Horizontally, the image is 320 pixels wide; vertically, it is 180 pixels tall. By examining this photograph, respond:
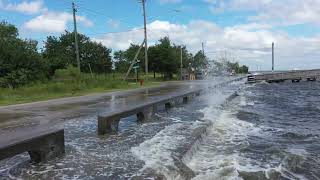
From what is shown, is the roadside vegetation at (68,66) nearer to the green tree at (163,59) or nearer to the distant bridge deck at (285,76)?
the green tree at (163,59)

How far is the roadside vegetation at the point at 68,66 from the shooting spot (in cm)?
3578

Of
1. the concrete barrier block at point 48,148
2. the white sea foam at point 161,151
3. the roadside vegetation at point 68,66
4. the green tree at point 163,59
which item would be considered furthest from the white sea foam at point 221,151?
the green tree at point 163,59

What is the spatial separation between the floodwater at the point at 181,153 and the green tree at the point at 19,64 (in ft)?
92.5

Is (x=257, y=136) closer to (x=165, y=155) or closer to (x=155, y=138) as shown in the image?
(x=155, y=138)

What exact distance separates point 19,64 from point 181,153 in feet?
124

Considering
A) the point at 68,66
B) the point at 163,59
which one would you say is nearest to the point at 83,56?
the point at 163,59

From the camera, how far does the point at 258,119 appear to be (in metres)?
19.5

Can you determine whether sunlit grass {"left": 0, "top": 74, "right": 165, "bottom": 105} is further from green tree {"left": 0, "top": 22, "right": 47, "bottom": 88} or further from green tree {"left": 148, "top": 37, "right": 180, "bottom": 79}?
green tree {"left": 148, "top": 37, "right": 180, "bottom": 79}

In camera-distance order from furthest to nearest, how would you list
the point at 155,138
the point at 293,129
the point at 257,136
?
1. the point at 293,129
2. the point at 257,136
3. the point at 155,138

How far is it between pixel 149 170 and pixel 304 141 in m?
6.89

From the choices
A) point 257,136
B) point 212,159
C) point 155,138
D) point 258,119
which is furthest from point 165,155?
point 258,119

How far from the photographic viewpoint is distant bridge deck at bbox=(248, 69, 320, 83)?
81.1 meters

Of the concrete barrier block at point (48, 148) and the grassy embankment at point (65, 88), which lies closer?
the concrete barrier block at point (48, 148)

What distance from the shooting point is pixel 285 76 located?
86.8m
